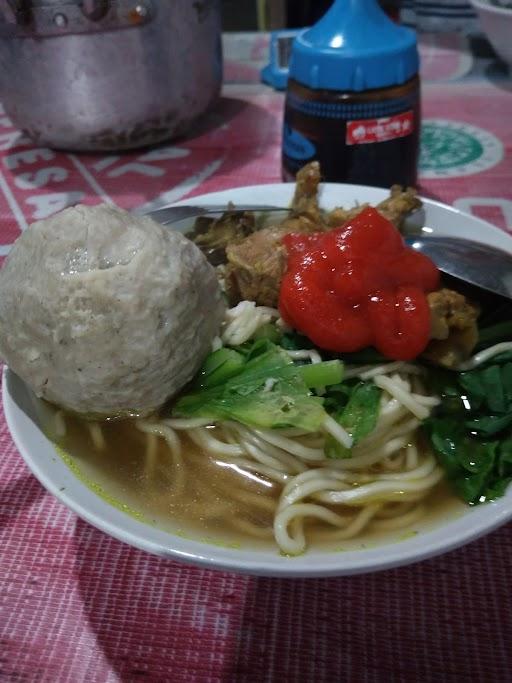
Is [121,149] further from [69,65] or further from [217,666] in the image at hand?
[217,666]

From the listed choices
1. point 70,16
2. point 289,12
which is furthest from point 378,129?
point 289,12

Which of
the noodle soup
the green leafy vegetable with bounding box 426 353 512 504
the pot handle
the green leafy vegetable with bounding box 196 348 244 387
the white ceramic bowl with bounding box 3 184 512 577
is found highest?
the pot handle

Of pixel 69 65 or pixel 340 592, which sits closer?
pixel 340 592

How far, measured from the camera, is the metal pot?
200cm

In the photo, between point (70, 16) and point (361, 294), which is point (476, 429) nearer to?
point (361, 294)

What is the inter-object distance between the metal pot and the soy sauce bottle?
0.61 m

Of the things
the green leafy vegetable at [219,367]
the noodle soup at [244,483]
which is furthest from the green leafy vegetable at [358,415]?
the green leafy vegetable at [219,367]

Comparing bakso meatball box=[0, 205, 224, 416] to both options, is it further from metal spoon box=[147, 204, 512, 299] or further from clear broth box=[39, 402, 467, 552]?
metal spoon box=[147, 204, 512, 299]

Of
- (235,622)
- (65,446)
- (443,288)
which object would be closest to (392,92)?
(443,288)

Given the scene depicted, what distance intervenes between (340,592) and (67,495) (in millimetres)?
473

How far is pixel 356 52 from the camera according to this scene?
164 centimetres

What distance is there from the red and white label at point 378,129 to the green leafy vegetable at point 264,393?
0.82 meters

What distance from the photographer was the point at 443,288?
1.28 metres

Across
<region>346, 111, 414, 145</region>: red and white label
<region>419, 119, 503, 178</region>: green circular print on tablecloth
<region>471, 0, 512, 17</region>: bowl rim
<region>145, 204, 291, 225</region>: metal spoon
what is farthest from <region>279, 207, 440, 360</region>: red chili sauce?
<region>471, 0, 512, 17</region>: bowl rim
